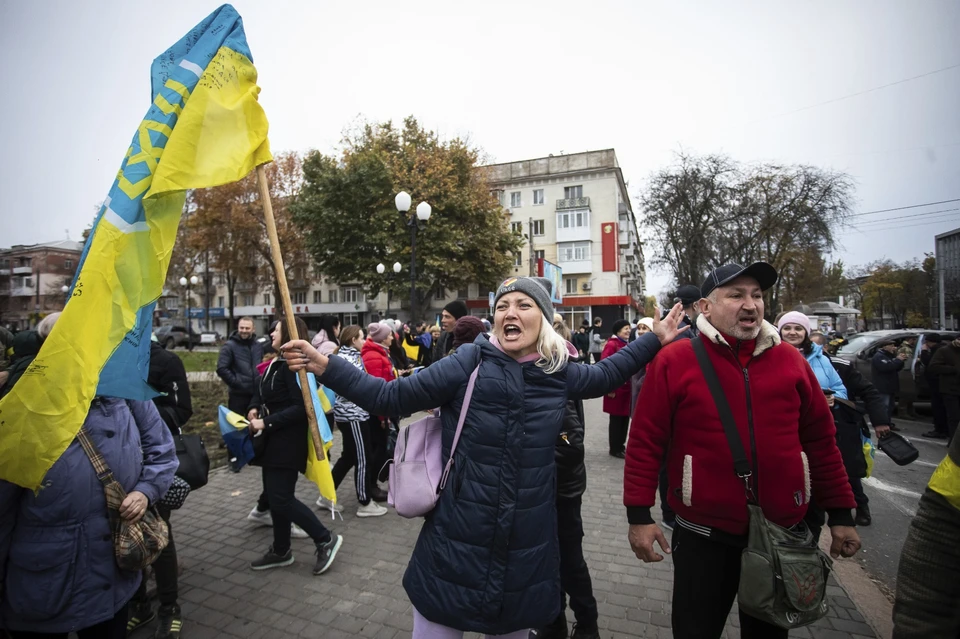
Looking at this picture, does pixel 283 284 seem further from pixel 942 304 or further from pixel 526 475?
pixel 942 304

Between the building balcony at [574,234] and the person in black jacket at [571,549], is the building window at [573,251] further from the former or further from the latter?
the person in black jacket at [571,549]

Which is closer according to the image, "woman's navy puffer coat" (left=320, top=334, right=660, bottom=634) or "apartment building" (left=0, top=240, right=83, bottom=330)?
"woman's navy puffer coat" (left=320, top=334, right=660, bottom=634)

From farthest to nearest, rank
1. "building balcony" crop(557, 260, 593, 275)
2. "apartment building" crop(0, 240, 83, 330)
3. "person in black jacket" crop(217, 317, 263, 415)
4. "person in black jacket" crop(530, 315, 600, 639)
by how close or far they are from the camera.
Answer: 1. "building balcony" crop(557, 260, 593, 275)
2. "apartment building" crop(0, 240, 83, 330)
3. "person in black jacket" crop(217, 317, 263, 415)
4. "person in black jacket" crop(530, 315, 600, 639)

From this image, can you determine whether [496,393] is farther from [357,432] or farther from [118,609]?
[357,432]

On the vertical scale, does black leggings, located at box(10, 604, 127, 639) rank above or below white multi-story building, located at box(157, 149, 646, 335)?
below

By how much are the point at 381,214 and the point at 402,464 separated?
29.1 metres

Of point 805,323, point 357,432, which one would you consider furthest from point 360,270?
point 805,323

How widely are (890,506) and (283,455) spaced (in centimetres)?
678

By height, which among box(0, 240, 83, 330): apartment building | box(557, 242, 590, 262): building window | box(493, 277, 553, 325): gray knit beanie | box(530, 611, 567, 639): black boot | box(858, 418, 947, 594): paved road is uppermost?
box(557, 242, 590, 262): building window

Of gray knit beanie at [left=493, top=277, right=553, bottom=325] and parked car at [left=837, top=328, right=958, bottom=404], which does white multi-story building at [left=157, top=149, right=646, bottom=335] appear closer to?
parked car at [left=837, top=328, right=958, bottom=404]

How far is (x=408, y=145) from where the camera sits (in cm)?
3108

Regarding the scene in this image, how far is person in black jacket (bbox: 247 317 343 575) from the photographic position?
395 centimetres

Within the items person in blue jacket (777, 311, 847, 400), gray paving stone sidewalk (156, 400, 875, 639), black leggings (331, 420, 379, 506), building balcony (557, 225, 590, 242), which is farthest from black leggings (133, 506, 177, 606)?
building balcony (557, 225, 590, 242)

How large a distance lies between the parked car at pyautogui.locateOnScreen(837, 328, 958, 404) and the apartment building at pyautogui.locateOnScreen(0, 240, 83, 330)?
58.2 ft
